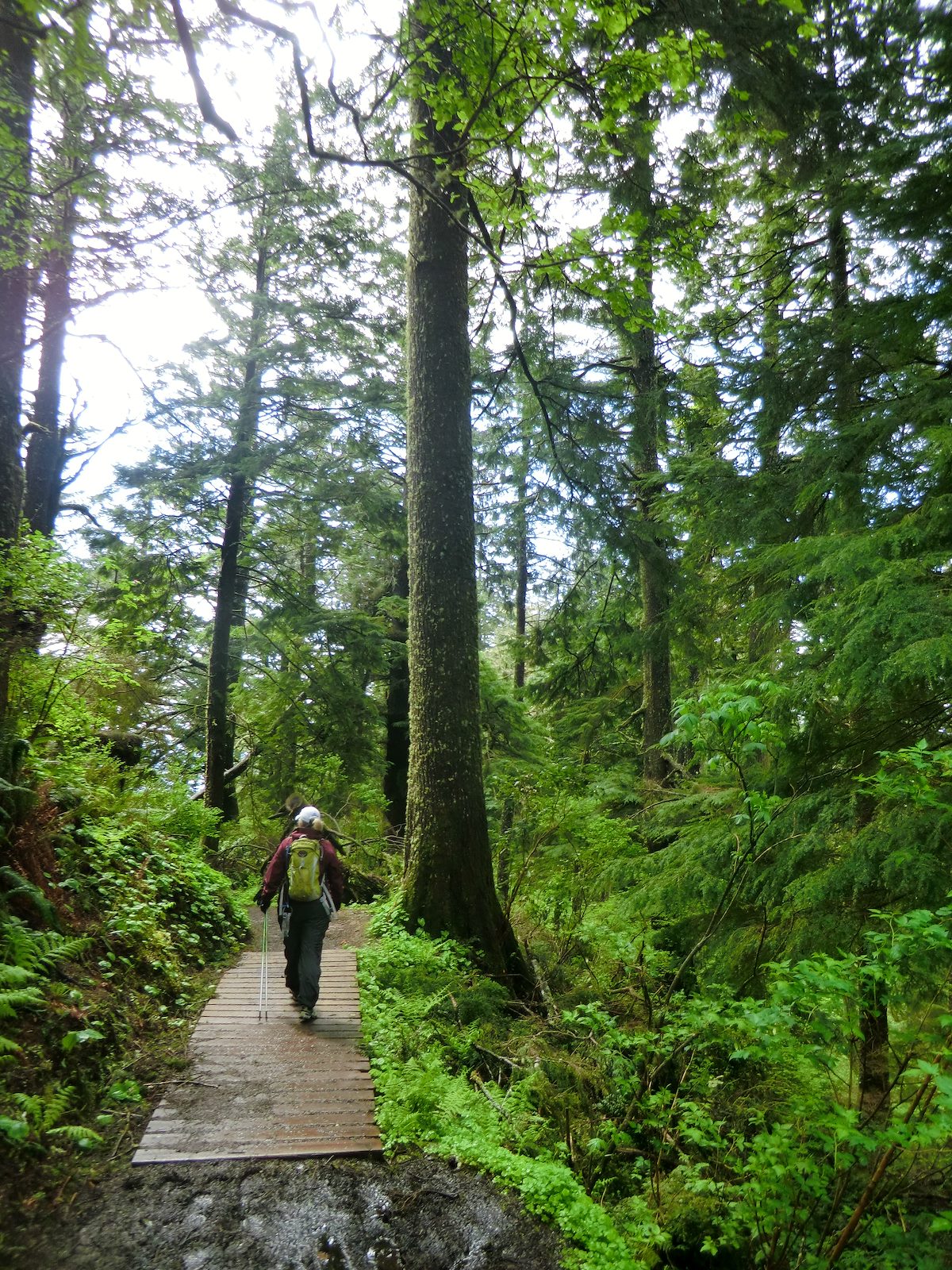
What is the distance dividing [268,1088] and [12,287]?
283 inches

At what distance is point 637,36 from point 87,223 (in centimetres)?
614

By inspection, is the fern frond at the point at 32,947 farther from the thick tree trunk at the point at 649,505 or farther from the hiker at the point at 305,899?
the thick tree trunk at the point at 649,505

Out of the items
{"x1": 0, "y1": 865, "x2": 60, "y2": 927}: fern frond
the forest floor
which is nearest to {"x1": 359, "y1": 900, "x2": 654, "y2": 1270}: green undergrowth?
the forest floor

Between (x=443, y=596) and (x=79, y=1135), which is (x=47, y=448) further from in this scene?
(x=79, y=1135)

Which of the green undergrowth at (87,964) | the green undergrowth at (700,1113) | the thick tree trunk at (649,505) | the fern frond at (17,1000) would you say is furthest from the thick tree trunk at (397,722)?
the fern frond at (17,1000)

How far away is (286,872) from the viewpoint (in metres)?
6.61

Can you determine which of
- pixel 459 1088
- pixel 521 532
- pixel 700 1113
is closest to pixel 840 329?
pixel 700 1113

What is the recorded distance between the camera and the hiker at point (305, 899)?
20.7ft

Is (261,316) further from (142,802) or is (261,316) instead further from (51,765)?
(51,765)

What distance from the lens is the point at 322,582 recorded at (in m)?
21.0

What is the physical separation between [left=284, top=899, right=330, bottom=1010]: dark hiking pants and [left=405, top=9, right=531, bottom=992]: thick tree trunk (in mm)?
975

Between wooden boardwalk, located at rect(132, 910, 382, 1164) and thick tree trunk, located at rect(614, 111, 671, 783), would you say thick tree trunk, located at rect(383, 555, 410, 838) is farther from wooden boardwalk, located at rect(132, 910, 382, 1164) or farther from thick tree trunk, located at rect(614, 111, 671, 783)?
wooden boardwalk, located at rect(132, 910, 382, 1164)

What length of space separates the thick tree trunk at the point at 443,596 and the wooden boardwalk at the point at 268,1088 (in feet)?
4.67

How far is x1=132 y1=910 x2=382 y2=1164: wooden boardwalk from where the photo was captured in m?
4.09
